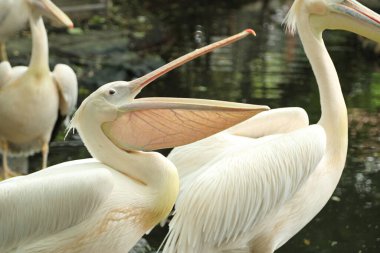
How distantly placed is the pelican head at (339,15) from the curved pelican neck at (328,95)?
2 centimetres

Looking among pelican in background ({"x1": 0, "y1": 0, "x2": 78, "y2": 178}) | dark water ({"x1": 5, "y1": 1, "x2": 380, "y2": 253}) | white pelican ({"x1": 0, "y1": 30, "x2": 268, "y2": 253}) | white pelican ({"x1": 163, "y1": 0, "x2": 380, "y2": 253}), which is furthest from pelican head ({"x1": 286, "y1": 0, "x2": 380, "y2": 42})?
pelican in background ({"x1": 0, "y1": 0, "x2": 78, "y2": 178})

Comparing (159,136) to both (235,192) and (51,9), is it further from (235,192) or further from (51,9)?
(51,9)

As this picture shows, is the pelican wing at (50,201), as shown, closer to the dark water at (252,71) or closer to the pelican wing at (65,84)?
the dark water at (252,71)

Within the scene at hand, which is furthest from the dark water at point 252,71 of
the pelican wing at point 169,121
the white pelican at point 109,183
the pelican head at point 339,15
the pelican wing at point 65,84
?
the pelican wing at point 169,121

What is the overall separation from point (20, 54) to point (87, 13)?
2802 millimetres

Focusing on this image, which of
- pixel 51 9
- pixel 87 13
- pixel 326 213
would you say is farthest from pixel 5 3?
pixel 87 13

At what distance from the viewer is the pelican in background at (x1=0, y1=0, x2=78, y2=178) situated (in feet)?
21.1

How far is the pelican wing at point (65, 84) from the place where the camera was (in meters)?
6.59

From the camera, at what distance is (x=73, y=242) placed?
155 inches

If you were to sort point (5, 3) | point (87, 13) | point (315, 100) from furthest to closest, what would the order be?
point (87, 13) → point (315, 100) → point (5, 3)

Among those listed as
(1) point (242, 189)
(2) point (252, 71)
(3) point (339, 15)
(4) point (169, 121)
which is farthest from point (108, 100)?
(2) point (252, 71)

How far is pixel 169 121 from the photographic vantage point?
381 centimetres

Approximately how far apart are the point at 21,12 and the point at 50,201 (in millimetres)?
3100

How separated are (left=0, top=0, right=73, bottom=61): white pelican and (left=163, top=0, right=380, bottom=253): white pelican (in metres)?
2.26
